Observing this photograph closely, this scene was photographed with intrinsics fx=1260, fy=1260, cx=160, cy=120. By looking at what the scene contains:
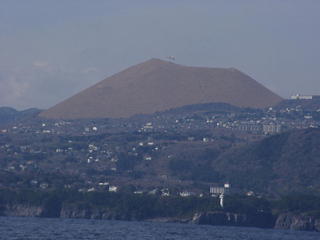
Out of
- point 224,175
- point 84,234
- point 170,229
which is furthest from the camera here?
point 224,175

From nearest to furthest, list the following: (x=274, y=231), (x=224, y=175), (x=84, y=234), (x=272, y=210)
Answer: (x=84, y=234)
(x=274, y=231)
(x=272, y=210)
(x=224, y=175)

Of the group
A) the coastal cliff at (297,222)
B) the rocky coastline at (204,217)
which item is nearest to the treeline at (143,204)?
the rocky coastline at (204,217)

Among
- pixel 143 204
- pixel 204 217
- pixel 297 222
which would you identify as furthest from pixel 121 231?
pixel 143 204

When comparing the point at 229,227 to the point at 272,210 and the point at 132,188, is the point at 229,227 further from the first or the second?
the point at 132,188

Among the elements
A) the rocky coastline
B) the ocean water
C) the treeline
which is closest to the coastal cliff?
the rocky coastline

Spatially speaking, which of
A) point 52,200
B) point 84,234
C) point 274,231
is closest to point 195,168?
point 52,200

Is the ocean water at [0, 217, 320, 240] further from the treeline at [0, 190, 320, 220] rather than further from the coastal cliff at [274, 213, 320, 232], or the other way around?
the treeline at [0, 190, 320, 220]

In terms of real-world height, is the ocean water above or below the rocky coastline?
below

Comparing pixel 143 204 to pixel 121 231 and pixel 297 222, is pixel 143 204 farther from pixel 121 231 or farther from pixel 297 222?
pixel 121 231

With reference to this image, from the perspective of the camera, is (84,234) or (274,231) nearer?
(84,234)
